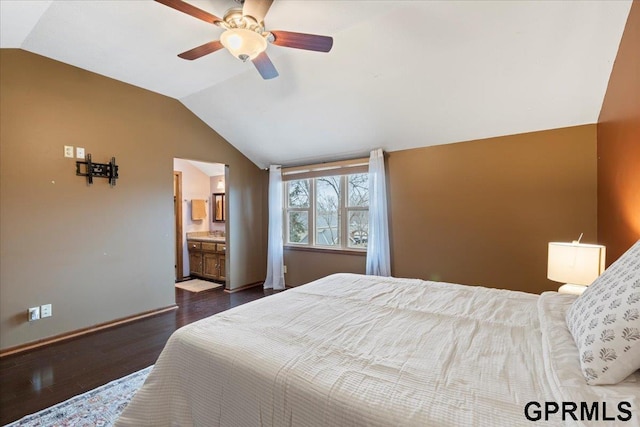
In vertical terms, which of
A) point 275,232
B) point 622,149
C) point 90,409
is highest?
point 622,149

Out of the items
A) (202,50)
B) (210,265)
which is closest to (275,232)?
(210,265)

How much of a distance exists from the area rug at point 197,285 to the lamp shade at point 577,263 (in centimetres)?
449

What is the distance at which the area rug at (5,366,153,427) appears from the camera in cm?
173

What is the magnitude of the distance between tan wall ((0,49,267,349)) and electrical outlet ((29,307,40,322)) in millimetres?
41

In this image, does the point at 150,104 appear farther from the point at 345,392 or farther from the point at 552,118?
the point at 552,118

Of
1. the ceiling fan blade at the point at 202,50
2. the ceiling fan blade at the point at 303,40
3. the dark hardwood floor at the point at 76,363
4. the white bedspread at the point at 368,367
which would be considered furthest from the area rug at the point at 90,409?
the ceiling fan blade at the point at 303,40

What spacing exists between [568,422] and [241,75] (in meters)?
3.49

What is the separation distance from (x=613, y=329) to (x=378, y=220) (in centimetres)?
296

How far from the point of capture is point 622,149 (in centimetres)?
187

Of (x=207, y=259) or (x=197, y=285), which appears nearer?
(x=197, y=285)

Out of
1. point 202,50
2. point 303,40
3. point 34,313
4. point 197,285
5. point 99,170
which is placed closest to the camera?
point 303,40

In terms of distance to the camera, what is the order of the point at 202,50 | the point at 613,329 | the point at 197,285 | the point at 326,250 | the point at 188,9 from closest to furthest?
the point at 613,329, the point at 188,9, the point at 202,50, the point at 326,250, the point at 197,285

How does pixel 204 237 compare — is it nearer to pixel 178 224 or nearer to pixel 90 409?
pixel 178 224

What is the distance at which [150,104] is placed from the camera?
3.60 meters
